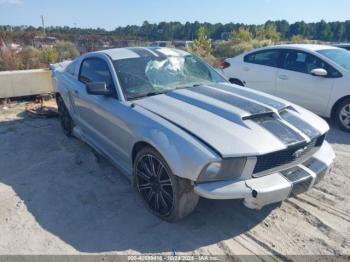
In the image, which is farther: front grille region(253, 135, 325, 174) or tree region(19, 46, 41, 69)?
tree region(19, 46, 41, 69)

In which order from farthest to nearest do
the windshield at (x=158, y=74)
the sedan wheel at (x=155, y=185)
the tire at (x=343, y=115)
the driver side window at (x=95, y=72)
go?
the tire at (x=343, y=115) < the driver side window at (x=95, y=72) < the windshield at (x=158, y=74) < the sedan wheel at (x=155, y=185)

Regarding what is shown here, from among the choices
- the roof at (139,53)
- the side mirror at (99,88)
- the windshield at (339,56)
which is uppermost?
the roof at (139,53)

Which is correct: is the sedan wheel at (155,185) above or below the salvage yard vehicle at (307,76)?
below

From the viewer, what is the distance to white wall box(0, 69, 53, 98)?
7852 millimetres

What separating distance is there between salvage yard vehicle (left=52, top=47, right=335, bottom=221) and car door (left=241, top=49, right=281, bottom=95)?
105 inches

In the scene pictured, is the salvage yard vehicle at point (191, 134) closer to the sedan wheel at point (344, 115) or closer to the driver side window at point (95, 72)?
the driver side window at point (95, 72)

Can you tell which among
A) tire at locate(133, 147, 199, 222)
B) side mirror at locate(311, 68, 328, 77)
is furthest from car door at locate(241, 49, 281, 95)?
tire at locate(133, 147, 199, 222)

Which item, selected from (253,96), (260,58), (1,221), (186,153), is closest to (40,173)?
(1,221)

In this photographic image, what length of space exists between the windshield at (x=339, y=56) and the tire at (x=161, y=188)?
4615 mm

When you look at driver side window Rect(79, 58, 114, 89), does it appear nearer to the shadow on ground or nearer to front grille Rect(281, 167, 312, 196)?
the shadow on ground

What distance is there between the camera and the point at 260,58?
719 cm

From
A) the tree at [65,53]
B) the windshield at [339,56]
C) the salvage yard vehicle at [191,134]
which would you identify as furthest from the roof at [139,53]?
the tree at [65,53]

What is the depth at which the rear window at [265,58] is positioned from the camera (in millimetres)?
6883

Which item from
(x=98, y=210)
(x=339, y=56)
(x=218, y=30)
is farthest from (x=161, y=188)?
(x=218, y=30)
